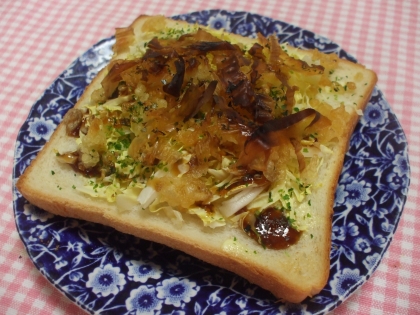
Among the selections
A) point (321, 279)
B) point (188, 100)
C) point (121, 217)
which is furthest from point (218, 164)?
point (321, 279)

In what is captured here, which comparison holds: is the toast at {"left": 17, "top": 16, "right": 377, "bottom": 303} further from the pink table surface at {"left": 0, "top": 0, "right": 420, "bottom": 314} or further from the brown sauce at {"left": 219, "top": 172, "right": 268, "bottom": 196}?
the pink table surface at {"left": 0, "top": 0, "right": 420, "bottom": 314}

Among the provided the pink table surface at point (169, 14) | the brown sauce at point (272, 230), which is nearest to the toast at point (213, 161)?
the brown sauce at point (272, 230)

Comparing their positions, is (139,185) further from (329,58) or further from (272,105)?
(329,58)

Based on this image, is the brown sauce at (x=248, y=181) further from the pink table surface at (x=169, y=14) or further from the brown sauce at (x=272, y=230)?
the pink table surface at (x=169, y=14)

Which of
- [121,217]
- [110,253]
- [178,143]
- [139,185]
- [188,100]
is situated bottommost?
[110,253]

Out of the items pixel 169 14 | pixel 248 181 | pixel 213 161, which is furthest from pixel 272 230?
pixel 169 14

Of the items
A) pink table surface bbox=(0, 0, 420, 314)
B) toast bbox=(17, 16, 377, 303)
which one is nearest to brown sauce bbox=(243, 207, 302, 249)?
toast bbox=(17, 16, 377, 303)
